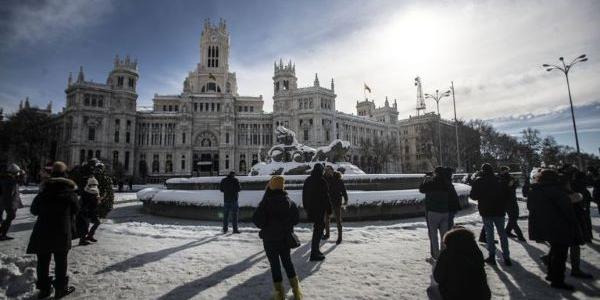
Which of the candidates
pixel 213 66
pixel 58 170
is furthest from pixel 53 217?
pixel 213 66

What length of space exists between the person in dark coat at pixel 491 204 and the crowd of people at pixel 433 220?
18 mm

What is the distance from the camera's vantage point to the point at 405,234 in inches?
375

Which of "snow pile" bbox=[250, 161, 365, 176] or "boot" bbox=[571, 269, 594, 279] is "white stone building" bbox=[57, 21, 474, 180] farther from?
"boot" bbox=[571, 269, 594, 279]

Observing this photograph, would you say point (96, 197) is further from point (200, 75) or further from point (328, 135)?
point (200, 75)

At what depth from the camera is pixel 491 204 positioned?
6477mm

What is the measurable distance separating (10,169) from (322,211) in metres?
8.94

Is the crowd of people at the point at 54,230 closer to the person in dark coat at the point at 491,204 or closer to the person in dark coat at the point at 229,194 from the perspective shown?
the person in dark coat at the point at 229,194

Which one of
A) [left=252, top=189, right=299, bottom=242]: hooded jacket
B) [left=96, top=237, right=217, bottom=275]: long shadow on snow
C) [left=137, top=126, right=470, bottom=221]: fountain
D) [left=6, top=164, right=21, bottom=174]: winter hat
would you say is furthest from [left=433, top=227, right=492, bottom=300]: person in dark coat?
[left=6, top=164, right=21, bottom=174]: winter hat

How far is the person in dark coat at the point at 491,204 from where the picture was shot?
6.30 m

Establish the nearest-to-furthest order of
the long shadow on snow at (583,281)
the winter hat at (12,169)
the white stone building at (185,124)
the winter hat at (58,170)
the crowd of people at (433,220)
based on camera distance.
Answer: the crowd of people at (433,220) < the long shadow on snow at (583,281) < the winter hat at (58,170) < the winter hat at (12,169) < the white stone building at (185,124)

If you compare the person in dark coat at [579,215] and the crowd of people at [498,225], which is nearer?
the crowd of people at [498,225]

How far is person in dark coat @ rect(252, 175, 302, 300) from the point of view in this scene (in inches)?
173

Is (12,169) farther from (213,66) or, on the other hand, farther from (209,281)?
(213,66)

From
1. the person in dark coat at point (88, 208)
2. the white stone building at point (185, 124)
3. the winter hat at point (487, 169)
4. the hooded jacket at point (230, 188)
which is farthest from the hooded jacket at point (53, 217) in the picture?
the white stone building at point (185, 124)
